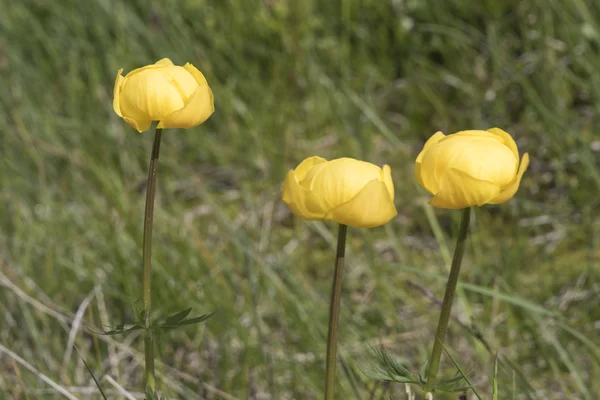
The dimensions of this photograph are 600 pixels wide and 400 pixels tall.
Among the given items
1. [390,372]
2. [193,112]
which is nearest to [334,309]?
[390,372]

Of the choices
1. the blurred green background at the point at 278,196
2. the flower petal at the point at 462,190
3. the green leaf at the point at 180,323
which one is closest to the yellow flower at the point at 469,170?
the flower petal at the point at 462,190

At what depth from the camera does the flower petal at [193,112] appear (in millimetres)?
660

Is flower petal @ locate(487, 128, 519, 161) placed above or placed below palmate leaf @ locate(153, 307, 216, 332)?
above

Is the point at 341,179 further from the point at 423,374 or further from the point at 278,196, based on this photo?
the point at 278,196

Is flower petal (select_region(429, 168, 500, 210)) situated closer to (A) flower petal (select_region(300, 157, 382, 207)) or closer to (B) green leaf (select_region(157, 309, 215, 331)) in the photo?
(A) flower petal (select_region(300, 157, 382, 207))

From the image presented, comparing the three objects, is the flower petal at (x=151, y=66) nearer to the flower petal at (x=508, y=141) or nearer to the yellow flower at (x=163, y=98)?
the yellow flower at (x=163, y=98)

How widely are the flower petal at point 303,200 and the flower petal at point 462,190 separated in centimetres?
10

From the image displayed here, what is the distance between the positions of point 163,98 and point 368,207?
208 millimetres

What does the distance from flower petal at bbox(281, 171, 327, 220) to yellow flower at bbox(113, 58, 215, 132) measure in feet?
0.33

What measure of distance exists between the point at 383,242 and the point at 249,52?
77 centimetres

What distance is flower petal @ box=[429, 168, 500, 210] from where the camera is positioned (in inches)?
24.2

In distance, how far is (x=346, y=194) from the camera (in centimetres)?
64

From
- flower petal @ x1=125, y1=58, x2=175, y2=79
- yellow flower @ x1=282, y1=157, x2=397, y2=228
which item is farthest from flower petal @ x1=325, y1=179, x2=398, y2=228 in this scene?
flower petal @ x1=125, y1=58, x2=175, y2=79

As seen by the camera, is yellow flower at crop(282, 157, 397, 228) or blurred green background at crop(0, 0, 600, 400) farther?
blurred green background at crop(0, 0, 600, 400)
